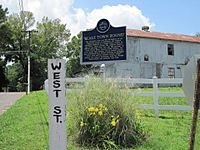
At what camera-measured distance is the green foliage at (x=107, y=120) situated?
288 inches

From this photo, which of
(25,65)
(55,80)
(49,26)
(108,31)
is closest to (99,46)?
(108,31)

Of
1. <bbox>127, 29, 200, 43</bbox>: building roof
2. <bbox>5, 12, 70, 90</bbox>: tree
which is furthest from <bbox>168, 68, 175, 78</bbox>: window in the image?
<bbox>5, 12, 70, 90</bbox>: tree

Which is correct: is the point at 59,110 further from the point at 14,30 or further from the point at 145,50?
the point at 14,30

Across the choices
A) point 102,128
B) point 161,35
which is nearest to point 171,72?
point 161,35

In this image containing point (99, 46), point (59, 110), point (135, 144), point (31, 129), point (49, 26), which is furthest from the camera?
point (49, 26)

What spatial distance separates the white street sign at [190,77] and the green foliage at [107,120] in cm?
310

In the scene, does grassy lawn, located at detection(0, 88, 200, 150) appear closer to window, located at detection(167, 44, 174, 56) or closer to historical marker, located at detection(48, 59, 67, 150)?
Answer: historical marker, located at detection(48, 59, 67, 150)

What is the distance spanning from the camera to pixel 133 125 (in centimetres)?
767

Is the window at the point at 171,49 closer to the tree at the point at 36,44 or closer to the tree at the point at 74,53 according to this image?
the tree at the point at 74,53

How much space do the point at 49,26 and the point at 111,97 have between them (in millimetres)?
61424

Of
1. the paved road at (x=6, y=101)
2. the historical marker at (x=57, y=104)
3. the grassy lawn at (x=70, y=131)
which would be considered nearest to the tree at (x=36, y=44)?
the paved road at (x=6, y=101)

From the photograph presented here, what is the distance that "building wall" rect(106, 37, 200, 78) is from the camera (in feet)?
123

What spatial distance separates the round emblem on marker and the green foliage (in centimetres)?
503

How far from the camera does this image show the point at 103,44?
12.5 meters
